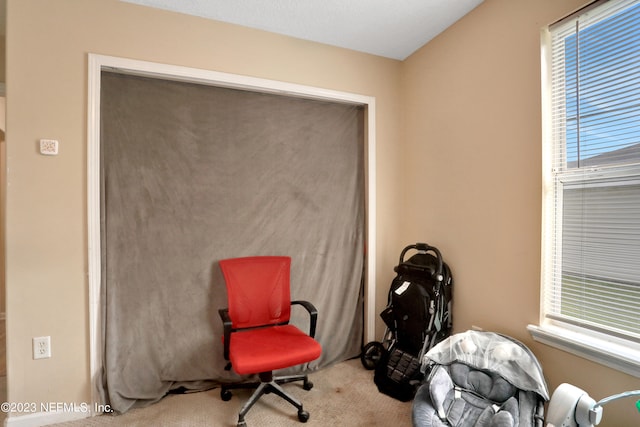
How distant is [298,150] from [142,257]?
1.42 meters

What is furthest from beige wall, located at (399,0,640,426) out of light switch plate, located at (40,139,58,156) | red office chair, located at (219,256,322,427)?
light switch plate, located at (40,139,58,156)

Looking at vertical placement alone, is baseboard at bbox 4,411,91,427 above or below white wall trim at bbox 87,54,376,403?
below

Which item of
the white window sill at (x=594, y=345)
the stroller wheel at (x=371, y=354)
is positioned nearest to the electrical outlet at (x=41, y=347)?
the stroller wheel at (x=371, y=354)

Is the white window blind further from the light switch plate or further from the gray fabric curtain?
the light switch plate

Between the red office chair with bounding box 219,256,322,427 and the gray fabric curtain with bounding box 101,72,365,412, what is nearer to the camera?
the red office chair with bounding box 219,256,322,427

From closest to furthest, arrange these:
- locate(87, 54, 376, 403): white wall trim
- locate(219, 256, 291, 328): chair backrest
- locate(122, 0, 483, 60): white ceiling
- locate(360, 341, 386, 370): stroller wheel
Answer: locate(87, 54, 376, 403): white wall trim → locate(122, 0, 483, 60): white ceiling → locate(219, 256, 291, 328): chair backrest → locate(360, 341, 386, 370): stroller wheel

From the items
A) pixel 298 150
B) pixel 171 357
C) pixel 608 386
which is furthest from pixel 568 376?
pixel 171 357

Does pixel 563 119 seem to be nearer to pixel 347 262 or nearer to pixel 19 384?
pixel 347 262

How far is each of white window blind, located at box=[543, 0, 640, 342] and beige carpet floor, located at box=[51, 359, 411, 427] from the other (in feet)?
4.00

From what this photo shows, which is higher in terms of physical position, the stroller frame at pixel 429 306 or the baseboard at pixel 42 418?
the stroller frame at pixel 429 306

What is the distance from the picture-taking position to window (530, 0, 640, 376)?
57.1 inches

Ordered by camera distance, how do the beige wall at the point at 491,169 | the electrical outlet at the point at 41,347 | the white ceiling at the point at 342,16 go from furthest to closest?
the white ceiling at the point at 342,16 < the electrical outlet at the point at 41,347 < the beige wall at the point at 491,169

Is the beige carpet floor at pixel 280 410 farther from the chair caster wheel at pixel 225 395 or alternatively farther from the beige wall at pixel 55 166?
the beige wall at pixel 55 166

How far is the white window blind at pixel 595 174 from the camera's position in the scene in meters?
1.45
